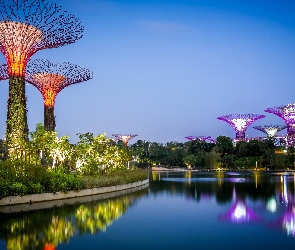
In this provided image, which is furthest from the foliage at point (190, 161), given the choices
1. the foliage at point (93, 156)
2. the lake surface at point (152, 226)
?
the lake surface at point (152, 226)

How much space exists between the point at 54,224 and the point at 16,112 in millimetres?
11824

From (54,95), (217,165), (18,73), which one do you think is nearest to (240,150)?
(217,165)

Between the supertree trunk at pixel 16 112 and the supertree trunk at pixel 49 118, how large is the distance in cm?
522

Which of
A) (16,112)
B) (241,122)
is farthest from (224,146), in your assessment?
(16,112)

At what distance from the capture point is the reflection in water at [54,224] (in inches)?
285

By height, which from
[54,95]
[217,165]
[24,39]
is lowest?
[217,165]

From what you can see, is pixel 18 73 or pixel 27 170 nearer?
pixel 27 170

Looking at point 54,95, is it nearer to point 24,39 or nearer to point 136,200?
point 24,39

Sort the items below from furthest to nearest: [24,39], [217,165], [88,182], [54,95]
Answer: [217,165] → [54,95] → [24,39] → [88,182]

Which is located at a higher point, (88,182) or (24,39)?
(24,39)

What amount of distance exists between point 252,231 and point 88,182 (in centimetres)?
892

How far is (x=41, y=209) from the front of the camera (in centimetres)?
1145

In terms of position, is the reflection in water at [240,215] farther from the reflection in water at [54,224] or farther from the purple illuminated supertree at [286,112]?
the purple illuminated supertree at [286,112]

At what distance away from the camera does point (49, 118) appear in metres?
25.6
